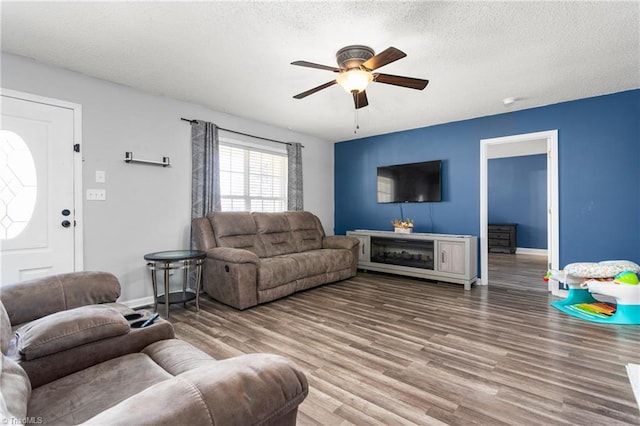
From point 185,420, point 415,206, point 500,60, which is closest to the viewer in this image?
point 185,420

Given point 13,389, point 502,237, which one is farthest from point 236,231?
point 502,237

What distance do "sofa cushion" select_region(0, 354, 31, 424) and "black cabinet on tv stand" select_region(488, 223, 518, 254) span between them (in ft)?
28.4

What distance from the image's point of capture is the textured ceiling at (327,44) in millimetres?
2105

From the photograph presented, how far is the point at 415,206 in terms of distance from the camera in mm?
5262

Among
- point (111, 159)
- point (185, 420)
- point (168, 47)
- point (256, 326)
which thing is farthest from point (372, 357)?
point (111, 159)

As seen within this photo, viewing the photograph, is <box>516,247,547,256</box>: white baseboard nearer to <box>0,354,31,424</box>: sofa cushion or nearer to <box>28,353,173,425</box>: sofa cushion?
<box>28,353,173,425</box>: sofa cushion

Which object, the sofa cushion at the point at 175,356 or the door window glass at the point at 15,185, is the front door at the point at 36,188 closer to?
the door window glass at the point at 15,185

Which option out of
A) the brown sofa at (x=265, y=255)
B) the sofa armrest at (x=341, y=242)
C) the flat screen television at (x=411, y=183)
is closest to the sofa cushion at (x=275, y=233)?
the brown sofa at (x=265, y=255)

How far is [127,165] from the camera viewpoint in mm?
3439

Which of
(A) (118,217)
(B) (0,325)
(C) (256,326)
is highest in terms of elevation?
(A) (118,217)

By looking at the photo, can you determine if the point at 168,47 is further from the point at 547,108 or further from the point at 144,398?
the point at 547,108

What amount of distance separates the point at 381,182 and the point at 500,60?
2957mm

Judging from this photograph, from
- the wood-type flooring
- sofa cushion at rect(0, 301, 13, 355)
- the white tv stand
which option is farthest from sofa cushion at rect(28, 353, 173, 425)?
the white tv stand

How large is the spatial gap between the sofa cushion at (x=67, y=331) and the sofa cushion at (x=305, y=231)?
3436 millimetres
